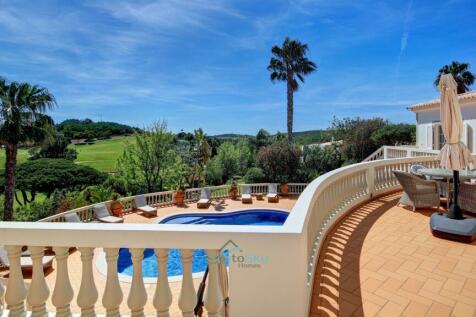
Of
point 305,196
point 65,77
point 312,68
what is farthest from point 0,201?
point 312,68

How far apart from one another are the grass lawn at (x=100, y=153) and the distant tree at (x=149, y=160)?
24.9 meters

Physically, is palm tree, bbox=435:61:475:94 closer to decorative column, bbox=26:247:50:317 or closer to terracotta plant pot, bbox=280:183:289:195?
terracotta plant pot, bbox=280:183:289:195

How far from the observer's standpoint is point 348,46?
58.3 feet

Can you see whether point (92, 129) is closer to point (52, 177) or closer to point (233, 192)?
point (52, 177)

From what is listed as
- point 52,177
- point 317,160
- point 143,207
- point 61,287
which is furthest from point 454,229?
point 52,177

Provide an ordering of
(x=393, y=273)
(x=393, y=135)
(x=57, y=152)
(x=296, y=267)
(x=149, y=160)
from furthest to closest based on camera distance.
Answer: (x=57, y=152), (x=393, y=135), (x=149, y=160), (x=393, y=273), (x=296, y=267)

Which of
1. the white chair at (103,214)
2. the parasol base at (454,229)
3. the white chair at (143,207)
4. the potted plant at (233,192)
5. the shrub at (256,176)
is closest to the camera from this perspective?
the parasol base at (454,229)

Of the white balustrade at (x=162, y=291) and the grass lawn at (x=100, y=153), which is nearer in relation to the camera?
the white balustrade at (x=162, y=291)

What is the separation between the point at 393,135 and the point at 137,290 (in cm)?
2727

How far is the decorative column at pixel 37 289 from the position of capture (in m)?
1.90

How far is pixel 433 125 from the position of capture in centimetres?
1661

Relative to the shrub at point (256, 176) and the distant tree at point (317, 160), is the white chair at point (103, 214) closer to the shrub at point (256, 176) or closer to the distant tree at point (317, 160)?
the shrub at point (256, 176)

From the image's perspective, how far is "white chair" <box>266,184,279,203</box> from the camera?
1800 centimetres

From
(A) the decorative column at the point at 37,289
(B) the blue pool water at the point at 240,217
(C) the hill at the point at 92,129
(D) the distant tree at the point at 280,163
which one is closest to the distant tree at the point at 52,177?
(C) the hill at the point at 92,129
